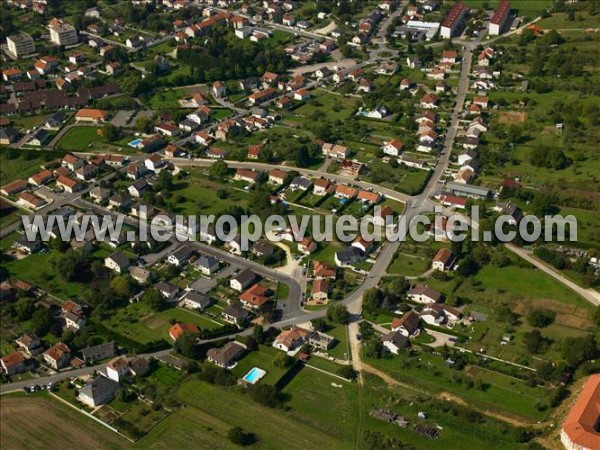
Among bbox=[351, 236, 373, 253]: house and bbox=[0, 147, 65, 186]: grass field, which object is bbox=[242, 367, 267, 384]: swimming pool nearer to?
bbox=[351, 236, 373, 253]: house

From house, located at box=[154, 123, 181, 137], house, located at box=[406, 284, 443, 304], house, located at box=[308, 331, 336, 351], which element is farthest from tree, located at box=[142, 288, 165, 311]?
house, located at box=[154, 123, 181, 137]

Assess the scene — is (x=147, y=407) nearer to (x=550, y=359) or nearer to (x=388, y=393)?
(x=388, y=393)

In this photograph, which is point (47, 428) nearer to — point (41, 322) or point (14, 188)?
point (41, 322)

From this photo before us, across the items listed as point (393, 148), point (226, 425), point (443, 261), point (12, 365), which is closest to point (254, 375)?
point (226, 425)

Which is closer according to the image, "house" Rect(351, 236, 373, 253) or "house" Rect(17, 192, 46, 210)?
"house" Rect(351, 236, 373, 253)

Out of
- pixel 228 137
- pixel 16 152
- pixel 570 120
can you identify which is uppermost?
pixel 570 120

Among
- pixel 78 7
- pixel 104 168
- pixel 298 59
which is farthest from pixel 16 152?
pixel 78 7
